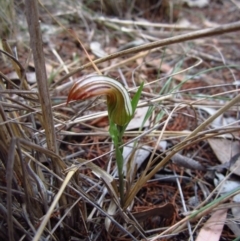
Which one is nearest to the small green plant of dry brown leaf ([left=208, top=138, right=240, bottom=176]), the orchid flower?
the orchid flower

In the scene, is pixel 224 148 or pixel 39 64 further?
pixel 224 148

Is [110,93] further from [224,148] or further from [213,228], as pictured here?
[224,148]

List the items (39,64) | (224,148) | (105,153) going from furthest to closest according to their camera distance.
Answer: (224,148) → (105,153) → (39,64)

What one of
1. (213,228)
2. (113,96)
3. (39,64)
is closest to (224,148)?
(213,228)

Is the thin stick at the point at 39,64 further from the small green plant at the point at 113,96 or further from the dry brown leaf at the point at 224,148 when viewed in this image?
the dry brown leaf at the point at 224,148

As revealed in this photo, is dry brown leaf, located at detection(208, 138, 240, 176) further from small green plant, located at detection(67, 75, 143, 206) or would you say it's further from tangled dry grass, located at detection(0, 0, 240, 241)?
small green plant, located at detection(67, 75, 143, 206)

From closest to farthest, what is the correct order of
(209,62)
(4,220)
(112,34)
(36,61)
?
(36,61) < (4,220) < (209,62) < (112,34)

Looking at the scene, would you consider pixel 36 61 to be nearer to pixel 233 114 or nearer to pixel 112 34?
pixel 233 114

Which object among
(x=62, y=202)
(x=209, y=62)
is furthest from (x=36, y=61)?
(x=209, y=62)
